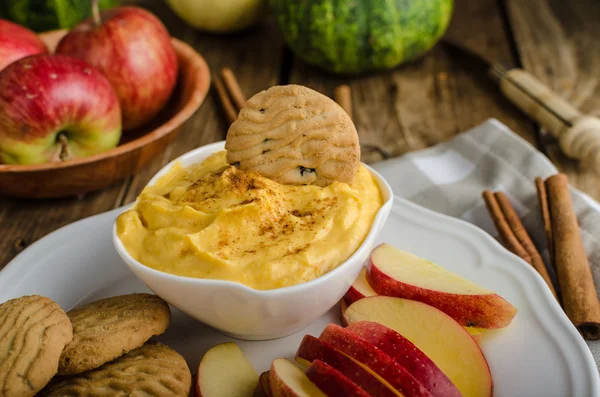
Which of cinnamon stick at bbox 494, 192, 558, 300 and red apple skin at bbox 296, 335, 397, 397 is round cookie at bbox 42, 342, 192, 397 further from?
cinnamon stick at bbox 494, 192, 558, 300

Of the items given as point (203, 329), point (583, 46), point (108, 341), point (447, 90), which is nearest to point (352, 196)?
point (203, 329)

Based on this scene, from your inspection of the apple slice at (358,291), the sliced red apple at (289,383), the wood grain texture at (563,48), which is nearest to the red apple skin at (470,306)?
the apple slice at (358,291)

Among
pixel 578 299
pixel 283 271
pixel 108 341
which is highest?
pixel 283 271

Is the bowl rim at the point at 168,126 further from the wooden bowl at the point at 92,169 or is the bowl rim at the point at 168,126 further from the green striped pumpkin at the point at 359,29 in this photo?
the green striped pumpkin at the point at 359,29

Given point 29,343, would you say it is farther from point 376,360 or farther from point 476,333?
point 476,333

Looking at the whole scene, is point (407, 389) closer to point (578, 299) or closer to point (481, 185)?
point (578, 299)

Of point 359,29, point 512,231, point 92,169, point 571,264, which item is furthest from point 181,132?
point 571,264
